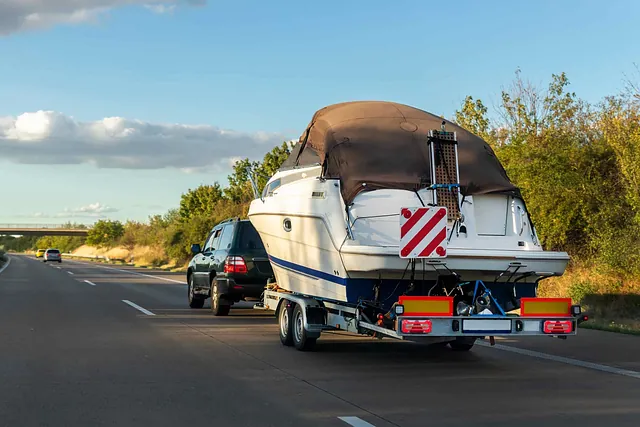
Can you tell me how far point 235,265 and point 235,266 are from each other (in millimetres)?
20

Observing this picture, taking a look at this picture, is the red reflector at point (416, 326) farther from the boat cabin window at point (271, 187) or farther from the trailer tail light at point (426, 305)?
the boat cabin window at point (271, 187)

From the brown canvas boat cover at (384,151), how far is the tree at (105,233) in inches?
4854

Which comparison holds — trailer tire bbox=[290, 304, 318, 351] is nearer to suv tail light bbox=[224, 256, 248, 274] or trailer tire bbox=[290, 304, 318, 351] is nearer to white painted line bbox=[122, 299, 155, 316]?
suv tail light bbox=[224, 256, 248, 274]

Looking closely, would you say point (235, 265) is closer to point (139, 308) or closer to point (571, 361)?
point (139, 308)

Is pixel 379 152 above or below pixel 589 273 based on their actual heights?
above

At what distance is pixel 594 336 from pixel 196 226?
42.8 metres

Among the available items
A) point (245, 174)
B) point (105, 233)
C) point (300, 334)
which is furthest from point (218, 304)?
point (105, 233)

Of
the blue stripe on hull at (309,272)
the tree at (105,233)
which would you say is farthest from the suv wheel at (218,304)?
the tree at (105,233)

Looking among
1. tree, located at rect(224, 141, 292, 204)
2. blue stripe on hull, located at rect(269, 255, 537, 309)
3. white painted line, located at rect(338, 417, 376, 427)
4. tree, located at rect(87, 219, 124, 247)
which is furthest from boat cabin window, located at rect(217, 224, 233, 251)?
tree, located at rect(87, 219, 124, 247)

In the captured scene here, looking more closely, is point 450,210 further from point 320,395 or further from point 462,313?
point 320,395

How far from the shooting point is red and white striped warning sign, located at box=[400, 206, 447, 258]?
947cm

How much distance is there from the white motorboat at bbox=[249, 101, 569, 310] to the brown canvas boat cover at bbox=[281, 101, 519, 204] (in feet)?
0.05

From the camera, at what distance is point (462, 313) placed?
970 cm

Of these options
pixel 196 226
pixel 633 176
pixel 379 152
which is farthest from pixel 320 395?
pixel 196 226
